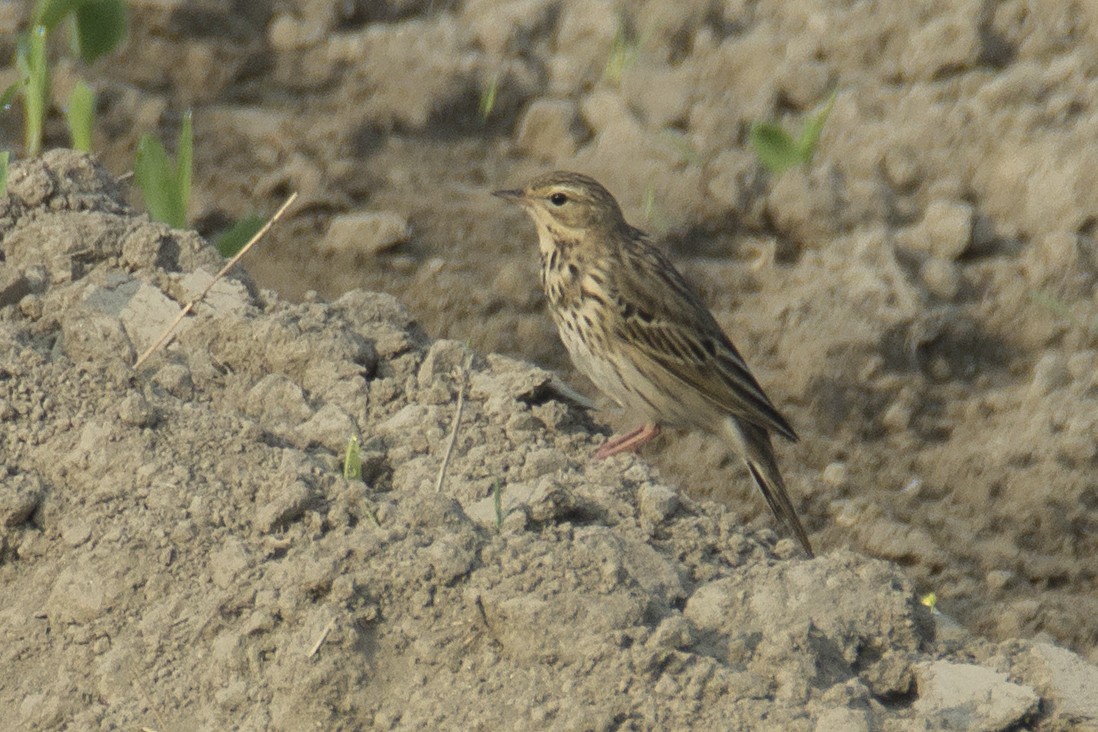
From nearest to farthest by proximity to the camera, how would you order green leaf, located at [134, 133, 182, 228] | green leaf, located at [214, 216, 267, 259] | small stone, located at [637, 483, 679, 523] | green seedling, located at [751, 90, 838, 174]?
small stone, located at [637, 483, 679, 523], green leaf, located at [134, 133, 182, 228], green leaf, located at [214, 216, 267, 259], green seedling, located at [751, 90, 838, 174]

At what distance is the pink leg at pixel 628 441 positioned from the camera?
5.09 metres

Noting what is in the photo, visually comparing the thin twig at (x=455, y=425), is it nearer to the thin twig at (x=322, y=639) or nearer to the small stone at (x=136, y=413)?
the thin twig at (x=322, y=639)

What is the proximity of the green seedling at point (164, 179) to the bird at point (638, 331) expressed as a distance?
1.13 metres

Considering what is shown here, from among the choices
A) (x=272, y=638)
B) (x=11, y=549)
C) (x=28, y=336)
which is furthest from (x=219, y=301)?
(x=272, y=638)

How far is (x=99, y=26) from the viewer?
7.00 meters

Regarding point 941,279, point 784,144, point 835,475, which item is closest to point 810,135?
point 784,144

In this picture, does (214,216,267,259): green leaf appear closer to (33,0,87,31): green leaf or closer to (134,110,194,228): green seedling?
(134,110,194,228): green seedling

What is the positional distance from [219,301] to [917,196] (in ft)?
10.9

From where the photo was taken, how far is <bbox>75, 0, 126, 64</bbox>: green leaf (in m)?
6.95

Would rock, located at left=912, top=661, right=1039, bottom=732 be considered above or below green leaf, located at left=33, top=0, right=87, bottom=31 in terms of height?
below

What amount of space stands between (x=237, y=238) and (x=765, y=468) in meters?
2.02

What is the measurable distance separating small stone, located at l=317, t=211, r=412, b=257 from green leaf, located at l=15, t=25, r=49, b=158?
113cm

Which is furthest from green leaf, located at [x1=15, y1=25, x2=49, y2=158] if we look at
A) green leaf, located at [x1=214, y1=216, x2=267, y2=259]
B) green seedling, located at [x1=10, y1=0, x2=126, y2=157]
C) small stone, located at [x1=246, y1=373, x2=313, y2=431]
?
small stone, located at [x1=246, y1=373, x2=313, y2=431]

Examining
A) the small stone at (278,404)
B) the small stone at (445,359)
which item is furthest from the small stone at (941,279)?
the small stone at (278,404)
